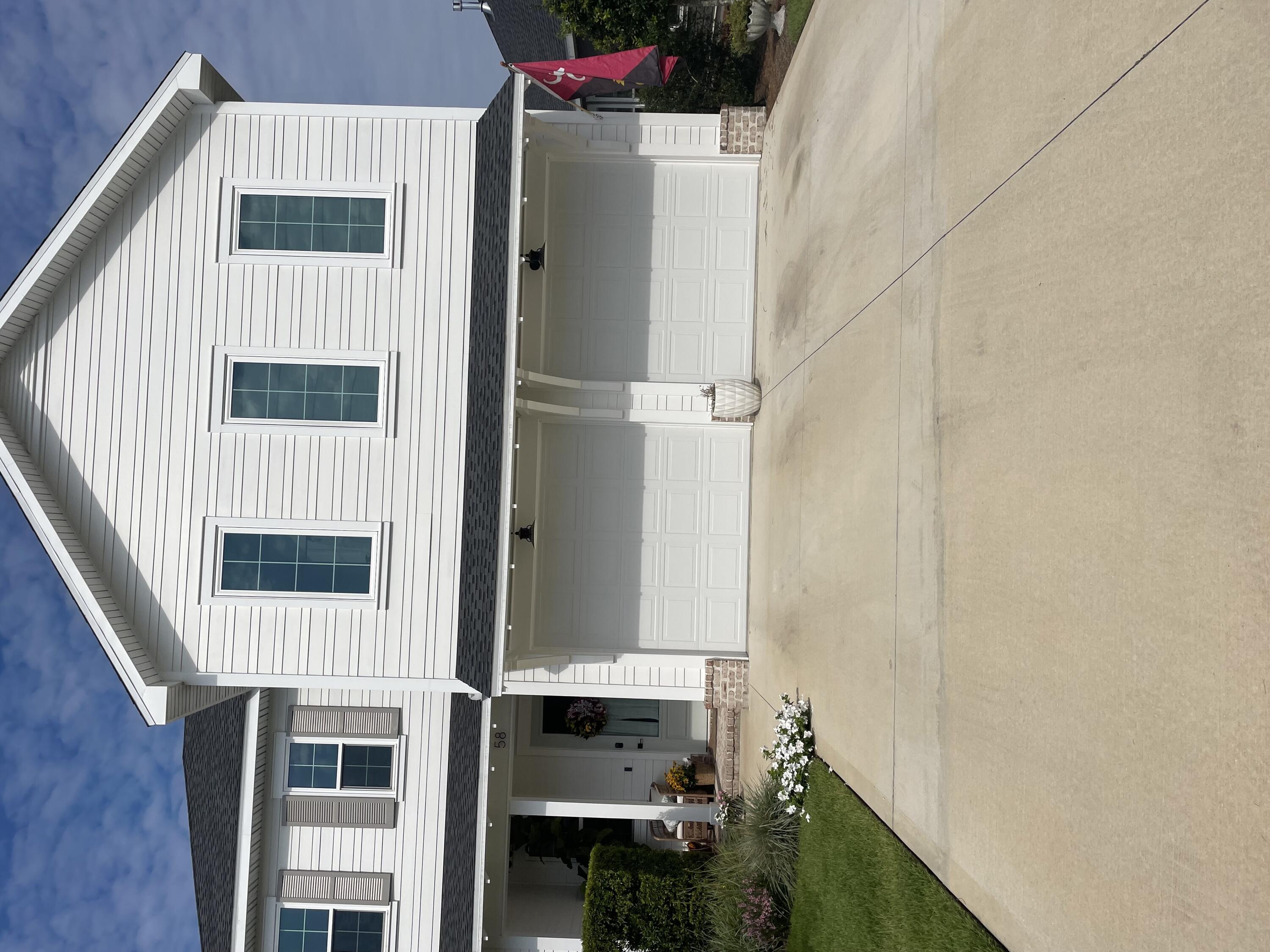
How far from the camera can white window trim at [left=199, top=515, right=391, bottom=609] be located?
11492 mm

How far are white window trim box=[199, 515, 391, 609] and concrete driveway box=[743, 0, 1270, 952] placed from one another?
7.07m

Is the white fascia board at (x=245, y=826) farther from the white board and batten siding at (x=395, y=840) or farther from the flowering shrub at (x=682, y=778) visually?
the flowering shrub at (x=682, y=778)

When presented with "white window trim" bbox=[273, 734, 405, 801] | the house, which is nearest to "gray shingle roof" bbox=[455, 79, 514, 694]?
the house

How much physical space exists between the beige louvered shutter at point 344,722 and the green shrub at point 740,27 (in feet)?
51.8

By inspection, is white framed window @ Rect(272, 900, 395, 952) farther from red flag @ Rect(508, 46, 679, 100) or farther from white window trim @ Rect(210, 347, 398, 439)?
red flag @ Rect(508, 46, 679, 100)

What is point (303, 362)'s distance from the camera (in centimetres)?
1170

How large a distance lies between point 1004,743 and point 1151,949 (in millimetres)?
1451

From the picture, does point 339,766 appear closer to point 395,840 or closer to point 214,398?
point 395,840

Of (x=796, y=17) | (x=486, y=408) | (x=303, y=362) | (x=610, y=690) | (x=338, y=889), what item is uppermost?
(x=796, y=17)

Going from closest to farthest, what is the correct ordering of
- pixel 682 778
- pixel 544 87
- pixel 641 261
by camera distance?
pixel 544 87
pixel 641 261
pixel 682 778

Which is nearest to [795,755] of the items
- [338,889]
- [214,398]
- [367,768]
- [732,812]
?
[732,812]

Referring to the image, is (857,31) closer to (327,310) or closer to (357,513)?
(327,310)

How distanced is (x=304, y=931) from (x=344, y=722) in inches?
151

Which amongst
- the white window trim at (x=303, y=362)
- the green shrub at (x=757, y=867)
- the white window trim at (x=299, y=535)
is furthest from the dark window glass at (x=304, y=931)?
the white window trim at (x=303, y=362)
